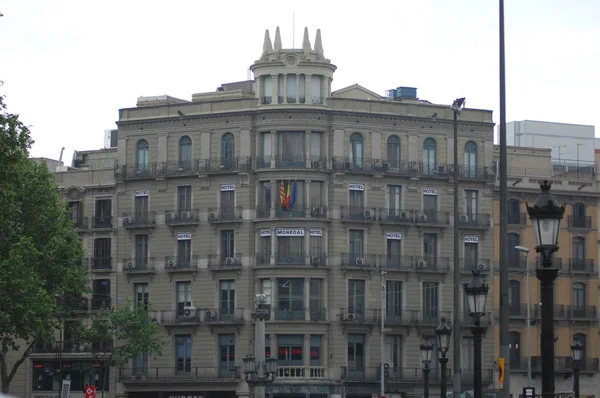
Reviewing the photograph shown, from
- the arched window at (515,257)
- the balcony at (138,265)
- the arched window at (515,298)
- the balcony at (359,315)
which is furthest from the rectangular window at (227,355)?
the arched window at (515,257)

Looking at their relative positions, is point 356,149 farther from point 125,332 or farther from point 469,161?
point 125,332

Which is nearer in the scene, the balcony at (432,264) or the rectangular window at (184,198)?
the balcony at (432,264)

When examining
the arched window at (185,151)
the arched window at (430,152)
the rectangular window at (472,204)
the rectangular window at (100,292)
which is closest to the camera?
the arched window at (185,151)

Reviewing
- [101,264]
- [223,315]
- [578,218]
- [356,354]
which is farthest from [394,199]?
[101,264]

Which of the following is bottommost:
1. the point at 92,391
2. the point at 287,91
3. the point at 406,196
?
the point at 92,391

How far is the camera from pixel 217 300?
87.8 m

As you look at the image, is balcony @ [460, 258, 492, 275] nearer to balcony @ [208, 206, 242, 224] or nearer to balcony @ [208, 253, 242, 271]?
balcony @ [208, 253, 242, 271]

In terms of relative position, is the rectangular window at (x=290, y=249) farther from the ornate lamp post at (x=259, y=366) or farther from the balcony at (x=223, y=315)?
the ornate lamp post at (x=259, y=366)

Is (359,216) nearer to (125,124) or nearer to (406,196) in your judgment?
(406,196)

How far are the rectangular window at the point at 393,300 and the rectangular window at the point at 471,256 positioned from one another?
4.99 m

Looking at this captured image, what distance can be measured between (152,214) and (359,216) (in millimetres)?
13531

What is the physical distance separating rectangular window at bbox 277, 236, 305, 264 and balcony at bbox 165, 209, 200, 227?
6.00 m

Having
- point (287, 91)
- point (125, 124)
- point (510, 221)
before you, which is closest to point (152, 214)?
point (125, 124)

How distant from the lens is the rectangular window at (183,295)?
88812 mm
